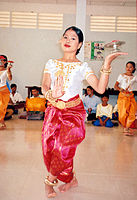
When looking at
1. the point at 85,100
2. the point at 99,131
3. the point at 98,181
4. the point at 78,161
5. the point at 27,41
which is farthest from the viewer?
the point at 27,41

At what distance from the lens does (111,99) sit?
28.3 feet

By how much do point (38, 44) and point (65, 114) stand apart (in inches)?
278

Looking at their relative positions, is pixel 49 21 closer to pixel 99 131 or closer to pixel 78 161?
pixel 99 131

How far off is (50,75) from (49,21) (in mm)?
6871

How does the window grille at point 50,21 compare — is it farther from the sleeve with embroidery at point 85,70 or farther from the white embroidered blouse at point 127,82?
the sleeve with embroidery at point 85,70

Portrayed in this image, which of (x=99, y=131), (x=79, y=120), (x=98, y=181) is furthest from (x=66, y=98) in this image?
(x=99, y=131)

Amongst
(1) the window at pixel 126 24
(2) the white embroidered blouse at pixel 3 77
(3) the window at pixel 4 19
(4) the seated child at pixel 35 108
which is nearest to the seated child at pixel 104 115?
(4) the seated child at pixel 35 108

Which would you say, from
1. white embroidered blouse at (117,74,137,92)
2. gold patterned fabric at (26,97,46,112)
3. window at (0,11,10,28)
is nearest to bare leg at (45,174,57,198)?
white embroidered blouse at (117,74,137,92)

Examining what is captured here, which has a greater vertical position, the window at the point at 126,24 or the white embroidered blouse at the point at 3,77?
the window at the point at 126,24

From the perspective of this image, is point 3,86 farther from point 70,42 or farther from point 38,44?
point 38,44

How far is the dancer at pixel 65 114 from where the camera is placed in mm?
1989

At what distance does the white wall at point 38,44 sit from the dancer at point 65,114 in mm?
6559

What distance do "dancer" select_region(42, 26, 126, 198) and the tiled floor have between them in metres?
0.25

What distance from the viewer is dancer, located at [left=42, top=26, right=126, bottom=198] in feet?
6.53
